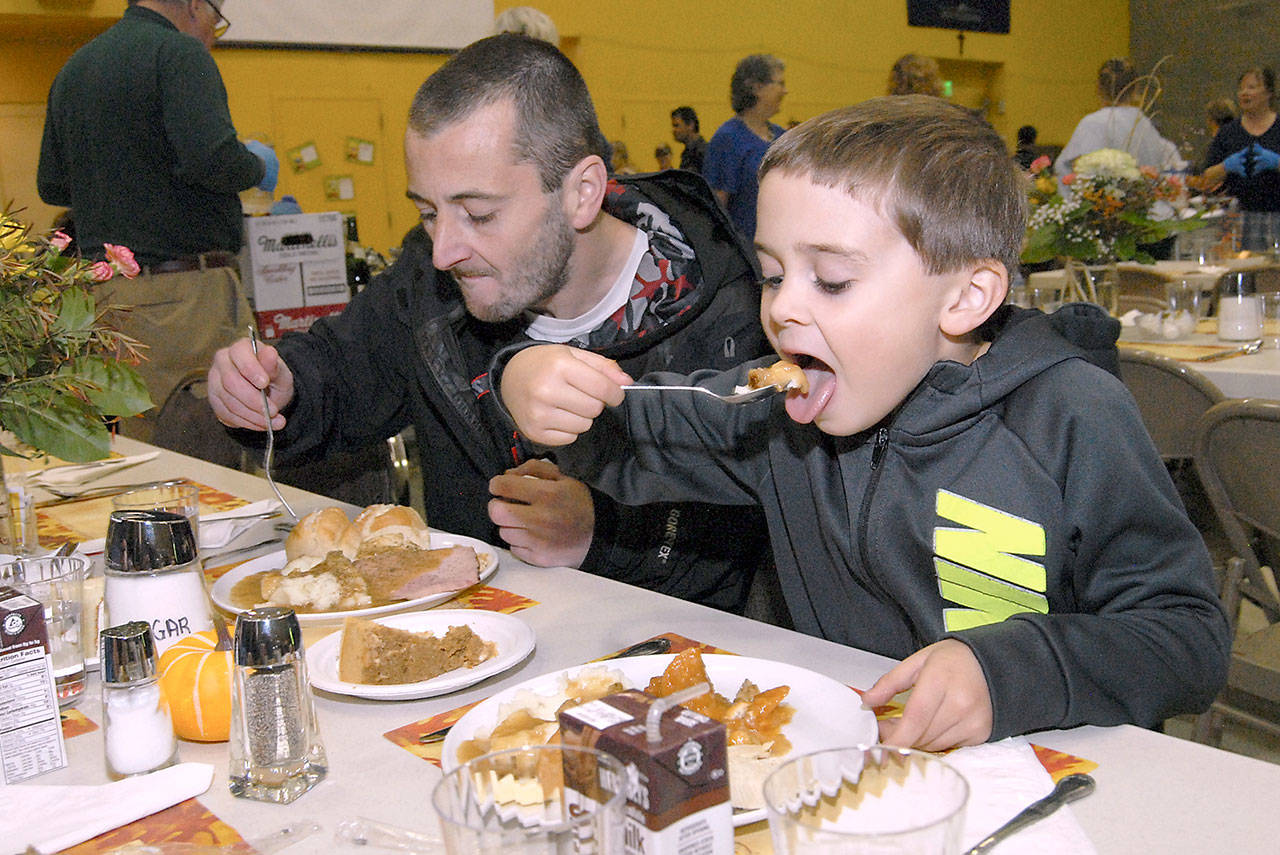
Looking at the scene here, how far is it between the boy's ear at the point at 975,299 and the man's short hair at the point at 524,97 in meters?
0.92

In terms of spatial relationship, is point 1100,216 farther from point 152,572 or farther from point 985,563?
point 152,572

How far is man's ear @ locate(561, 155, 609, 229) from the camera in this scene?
2.05 metres

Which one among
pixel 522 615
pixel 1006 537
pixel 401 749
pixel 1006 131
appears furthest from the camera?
pixel 1006 131

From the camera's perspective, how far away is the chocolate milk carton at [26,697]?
101 cm

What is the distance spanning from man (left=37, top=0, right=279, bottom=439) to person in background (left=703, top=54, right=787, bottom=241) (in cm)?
286

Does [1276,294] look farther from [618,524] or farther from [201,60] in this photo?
[201,60]

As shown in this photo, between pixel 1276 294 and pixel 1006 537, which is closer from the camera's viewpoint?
pixel 1006 537

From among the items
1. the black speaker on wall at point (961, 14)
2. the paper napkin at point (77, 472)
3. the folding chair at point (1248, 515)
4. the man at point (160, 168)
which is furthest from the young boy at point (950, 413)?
the black speaker on wall at point (961, 14)

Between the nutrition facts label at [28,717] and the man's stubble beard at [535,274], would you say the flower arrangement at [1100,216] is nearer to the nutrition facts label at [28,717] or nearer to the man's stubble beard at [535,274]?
the man's stubble beard at [535,274]

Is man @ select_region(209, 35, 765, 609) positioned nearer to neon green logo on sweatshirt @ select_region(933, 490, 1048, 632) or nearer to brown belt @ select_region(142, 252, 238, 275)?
neon green logo on sweatshirt @ select_region(933, 490, 1048, 632)

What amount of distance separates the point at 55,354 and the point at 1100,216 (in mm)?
3467

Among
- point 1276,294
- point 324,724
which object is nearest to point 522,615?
point 324,724

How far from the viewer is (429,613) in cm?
135

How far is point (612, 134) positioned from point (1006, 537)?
30.7 ft
